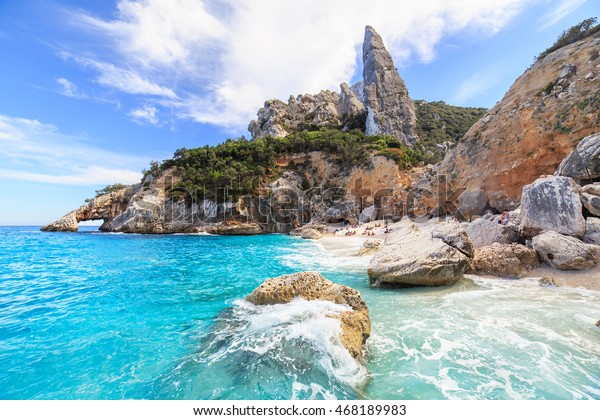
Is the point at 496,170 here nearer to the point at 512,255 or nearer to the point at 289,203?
the point at 512,255

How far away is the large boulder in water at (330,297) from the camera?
4.64 m

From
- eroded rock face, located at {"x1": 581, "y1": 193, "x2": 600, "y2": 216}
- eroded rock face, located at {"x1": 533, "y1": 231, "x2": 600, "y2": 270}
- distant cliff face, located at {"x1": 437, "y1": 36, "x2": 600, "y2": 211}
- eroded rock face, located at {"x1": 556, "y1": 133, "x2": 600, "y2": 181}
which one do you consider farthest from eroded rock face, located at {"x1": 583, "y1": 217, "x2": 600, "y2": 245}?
distant cliff face, located at {"x1": 437, "y1": 36, "x2": 600, "y2": 211}

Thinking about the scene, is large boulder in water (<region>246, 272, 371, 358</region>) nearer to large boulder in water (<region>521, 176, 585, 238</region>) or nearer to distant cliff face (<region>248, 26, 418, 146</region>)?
large boulder in water (<region>521, 176, 585, 238</region>)

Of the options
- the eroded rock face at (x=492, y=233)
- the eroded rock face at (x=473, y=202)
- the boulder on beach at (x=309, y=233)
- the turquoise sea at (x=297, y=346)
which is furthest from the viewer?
the boulder on beach at (x=309, y=233)

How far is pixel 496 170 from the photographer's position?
20.4 meters

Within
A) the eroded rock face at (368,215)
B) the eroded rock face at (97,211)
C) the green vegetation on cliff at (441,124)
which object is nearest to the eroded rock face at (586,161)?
the eroded rock face at (368,215)

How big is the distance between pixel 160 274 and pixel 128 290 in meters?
2.70

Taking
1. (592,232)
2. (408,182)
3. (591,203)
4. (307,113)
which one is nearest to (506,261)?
(592,232)

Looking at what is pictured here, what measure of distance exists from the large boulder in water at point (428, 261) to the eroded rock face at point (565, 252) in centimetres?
250

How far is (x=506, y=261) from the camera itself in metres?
9.49

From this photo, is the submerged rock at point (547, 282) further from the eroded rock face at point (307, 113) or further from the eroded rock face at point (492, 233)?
the eroded rock face at point (307, 113)

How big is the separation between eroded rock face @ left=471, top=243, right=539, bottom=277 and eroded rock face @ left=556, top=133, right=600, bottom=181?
20.9ft

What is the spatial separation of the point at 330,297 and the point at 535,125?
2257 centimetres

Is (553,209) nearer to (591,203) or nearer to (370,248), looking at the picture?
(591,203)
